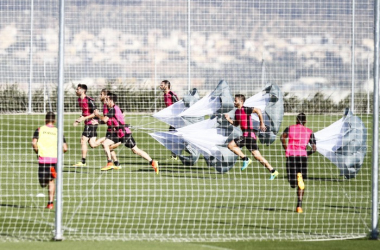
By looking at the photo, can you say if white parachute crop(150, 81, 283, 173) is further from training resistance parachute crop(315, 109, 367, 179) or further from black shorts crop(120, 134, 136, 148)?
training resistance parachute crop(315, 109, 367, 179)

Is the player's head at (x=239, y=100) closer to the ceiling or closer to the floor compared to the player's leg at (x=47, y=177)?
closer to the ceiling

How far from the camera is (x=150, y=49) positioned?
10828 millimetres

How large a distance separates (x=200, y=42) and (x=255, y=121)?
253 inches

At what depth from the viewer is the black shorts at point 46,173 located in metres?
11.7

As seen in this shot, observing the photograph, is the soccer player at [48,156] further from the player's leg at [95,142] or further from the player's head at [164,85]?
the player's leg at [95,142]

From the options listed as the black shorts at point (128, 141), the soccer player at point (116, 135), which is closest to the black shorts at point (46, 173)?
the soccer player at point (116, 135)

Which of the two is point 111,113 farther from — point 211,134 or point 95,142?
point 211,134

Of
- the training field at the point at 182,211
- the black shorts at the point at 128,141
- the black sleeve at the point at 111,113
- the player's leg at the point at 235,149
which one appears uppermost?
the black sleeve at the point at 111,113

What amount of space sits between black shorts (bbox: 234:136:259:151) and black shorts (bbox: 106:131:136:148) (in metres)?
2.32

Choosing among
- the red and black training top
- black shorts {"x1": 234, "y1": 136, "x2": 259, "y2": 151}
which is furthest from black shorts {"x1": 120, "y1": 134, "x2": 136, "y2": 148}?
black shorts {"x1": 234, "y1": 136, "x2": 259, "y2": 151}

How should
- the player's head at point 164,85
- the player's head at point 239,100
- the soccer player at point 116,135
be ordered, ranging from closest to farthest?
the player's head at point 164,85 → the player's head at point 239,100 → the soccer player at point 116,135

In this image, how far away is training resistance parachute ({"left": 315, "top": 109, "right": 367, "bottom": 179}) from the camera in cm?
1295

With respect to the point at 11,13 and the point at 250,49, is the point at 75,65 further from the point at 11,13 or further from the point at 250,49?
the point at 250,49

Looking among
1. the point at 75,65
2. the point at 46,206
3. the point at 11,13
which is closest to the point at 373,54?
the point at 75,65
